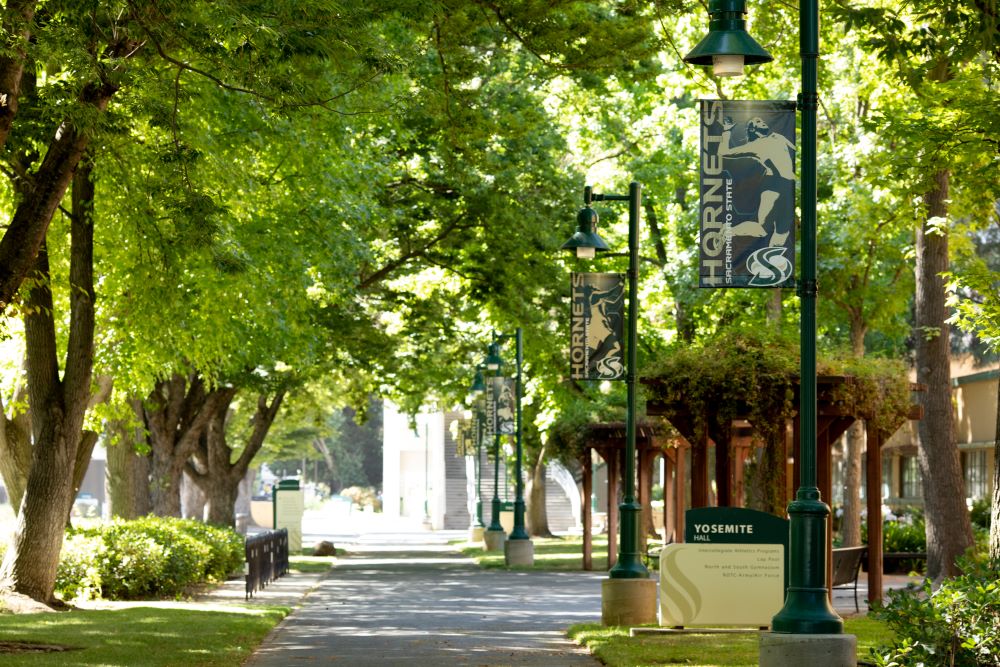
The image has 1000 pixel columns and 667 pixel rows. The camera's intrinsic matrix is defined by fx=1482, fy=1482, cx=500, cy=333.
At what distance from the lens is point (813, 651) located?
32.4ft

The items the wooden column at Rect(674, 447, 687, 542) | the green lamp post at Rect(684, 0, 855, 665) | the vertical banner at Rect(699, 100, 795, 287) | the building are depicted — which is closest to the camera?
the green lamp post at Rect(684, 0, 855, 665)

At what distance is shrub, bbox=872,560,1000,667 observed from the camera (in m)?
9.97

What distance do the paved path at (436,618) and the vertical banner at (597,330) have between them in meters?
3.43

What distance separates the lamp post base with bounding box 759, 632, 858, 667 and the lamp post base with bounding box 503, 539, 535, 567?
2522cm

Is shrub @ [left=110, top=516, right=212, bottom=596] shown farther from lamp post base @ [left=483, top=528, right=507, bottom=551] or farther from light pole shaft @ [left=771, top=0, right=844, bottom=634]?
lamp post base @ [left=483, top=528, right=507, bottom=551]

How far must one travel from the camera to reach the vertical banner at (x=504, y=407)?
37.6m

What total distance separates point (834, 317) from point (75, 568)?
18.0 metres

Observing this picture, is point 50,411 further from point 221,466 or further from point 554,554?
point 554,554

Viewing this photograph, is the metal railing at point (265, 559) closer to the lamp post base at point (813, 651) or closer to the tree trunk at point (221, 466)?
the tree trunk at point (221, 466)

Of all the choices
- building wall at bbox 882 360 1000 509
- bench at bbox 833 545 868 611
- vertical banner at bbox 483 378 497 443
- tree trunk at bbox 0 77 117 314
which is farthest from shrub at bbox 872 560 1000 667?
building wall at bbox 882 360 1000 509

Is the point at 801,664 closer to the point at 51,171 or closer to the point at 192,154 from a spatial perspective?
the point at 192,154

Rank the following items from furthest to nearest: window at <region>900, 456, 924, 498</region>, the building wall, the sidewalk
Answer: window at <region>900, 456, 924, 498</region>
the building wall
the sidewalk

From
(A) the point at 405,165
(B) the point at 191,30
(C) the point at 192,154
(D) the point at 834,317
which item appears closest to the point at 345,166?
(A) the point at 405,165

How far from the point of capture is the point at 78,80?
14.0 meters
